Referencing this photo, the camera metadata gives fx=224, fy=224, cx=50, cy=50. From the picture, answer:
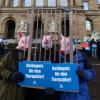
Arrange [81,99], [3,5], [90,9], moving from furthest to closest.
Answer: [90,9], [3,5], [81,99]

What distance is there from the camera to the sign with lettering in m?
3.50

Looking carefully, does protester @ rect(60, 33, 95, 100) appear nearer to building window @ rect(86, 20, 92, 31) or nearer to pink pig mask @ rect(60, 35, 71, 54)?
pink pig mask @ rect(60, 35, 71, 54)

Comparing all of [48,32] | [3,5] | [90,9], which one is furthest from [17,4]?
[48,32]

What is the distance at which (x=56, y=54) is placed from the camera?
4.11 metres

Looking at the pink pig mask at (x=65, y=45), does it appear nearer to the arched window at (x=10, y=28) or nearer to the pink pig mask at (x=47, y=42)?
the pink pig mask at (x=47, y=42)

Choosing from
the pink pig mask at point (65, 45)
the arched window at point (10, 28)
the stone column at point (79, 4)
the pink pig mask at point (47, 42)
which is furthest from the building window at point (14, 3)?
the pink pig mask at point (65, 45)

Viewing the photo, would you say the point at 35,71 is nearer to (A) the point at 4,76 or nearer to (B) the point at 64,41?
(A) the point at 4,76

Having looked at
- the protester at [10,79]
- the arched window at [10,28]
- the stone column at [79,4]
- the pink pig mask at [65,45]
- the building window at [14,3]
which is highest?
the building window at [14,3]

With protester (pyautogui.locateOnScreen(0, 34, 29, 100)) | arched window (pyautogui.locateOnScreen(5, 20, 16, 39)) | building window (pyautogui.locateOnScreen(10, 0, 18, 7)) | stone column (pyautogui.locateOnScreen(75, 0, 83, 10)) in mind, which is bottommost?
protester (pyautogui.locateOnScreen(0, 34, 29, 100))

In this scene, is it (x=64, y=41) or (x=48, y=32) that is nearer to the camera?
(x=64, y=41)

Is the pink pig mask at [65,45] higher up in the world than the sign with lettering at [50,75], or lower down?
higher up

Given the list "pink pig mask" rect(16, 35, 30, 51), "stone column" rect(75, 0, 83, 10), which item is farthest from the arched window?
"pink pig mask" rect(16, 35, 30, 51)

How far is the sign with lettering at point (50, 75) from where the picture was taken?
3498 mm

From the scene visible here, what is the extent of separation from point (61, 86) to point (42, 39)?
1.10m
